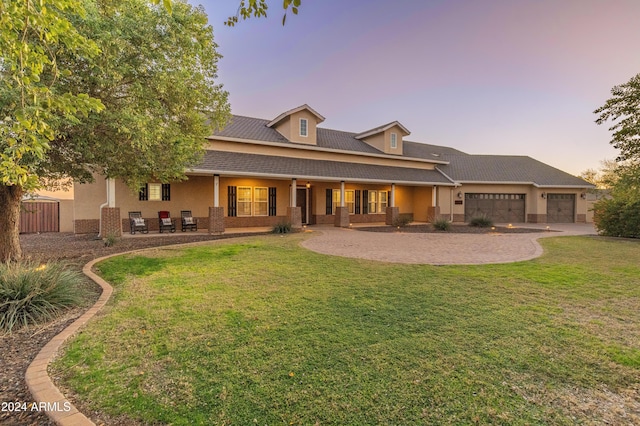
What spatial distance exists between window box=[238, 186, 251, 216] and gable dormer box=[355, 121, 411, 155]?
10.9 m

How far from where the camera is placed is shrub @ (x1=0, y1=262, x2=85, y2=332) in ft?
13.6

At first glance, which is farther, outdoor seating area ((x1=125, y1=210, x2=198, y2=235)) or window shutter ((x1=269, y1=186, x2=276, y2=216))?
window shutter ((x1=269, y1=186, x2=276, y2=216))

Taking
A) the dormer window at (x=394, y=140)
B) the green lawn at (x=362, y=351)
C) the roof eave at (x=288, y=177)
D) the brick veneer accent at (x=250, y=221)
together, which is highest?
the dormer window at (x=394, y=140)

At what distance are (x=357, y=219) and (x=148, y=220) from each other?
13396 millimetres

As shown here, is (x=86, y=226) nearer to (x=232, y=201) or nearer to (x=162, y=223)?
(x=162, y=223)

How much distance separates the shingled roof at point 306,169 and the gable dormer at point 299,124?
58.8 inches

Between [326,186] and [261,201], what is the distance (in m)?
4.73

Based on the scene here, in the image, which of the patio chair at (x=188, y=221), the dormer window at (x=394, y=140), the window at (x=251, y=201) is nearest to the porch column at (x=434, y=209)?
the dormer window at (x=394, y=140)

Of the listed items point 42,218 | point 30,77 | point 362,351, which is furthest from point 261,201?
point 362,351

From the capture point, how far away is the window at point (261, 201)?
18406 millimetres

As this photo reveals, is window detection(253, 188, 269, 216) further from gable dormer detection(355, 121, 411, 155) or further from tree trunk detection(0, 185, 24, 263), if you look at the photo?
tree trunk detection(0, 185, 24, 263)

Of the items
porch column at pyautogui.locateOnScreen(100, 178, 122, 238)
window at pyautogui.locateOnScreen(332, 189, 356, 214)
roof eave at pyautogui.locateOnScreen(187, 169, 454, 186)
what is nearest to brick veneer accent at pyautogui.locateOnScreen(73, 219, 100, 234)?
porch column at pyautogui.locateOnScreen(100, 178, 122, 238)

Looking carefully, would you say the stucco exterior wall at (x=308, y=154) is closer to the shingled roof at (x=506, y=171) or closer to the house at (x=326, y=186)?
the house at (x=326, y=186)

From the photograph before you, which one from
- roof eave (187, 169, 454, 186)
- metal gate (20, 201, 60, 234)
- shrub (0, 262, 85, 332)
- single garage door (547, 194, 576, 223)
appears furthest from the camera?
single garage door (547, 194, 576, 223)
